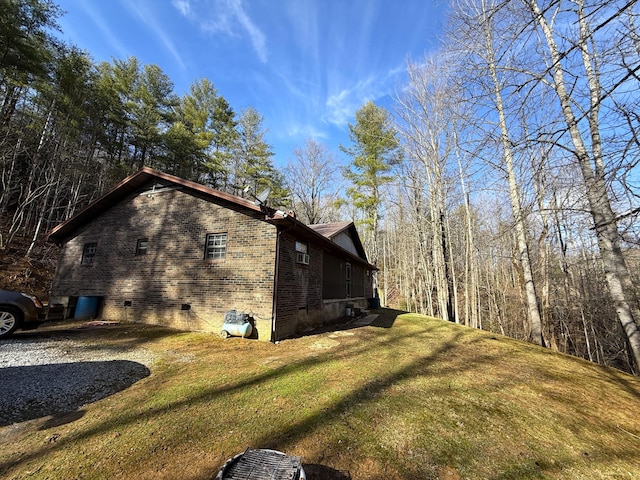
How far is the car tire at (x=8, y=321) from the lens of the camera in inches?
234

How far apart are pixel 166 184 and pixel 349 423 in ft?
31.0

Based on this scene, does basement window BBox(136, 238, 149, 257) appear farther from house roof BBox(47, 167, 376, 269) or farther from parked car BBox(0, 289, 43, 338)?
parked car BBox(0, 289, 43, 338)

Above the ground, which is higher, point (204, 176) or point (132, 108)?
point (132, 108)

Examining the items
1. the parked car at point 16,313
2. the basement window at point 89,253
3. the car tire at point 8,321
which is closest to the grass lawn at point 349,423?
the parked car at point 16,313

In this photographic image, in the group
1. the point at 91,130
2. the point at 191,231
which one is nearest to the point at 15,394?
the point at 191,231

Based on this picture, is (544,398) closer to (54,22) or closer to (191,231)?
(191,231)

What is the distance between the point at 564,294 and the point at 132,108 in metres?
28.0

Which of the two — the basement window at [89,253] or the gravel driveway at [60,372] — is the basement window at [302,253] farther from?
the basement window at [89,253]

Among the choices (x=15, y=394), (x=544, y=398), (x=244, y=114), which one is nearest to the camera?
(x=15, y=394)

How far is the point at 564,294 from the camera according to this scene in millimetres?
12172

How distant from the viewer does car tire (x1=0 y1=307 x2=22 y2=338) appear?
5.93 metres

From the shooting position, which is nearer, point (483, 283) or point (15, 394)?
point (15, 394)

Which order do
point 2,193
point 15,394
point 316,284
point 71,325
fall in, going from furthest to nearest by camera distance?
point 2,193, point 316,284, point 71,325, point 15,394

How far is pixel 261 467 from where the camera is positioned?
1821 mm
